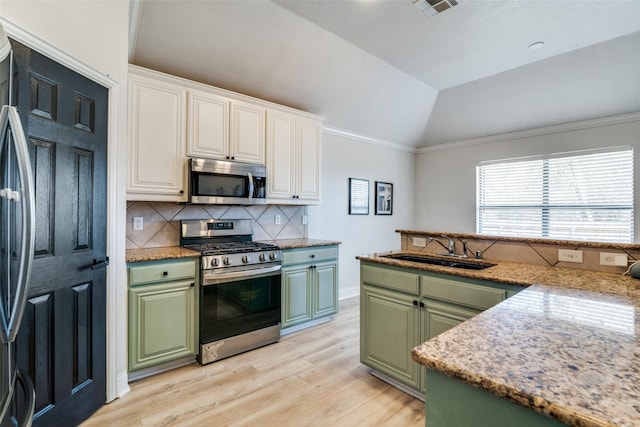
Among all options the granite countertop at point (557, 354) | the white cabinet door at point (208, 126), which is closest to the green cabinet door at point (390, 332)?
the granite countertop at point (557, 354)

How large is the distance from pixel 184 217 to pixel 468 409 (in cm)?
284

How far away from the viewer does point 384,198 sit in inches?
203

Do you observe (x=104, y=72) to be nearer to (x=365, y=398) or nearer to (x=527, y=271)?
(x=365, y=398)

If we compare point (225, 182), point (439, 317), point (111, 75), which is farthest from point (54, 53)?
point (439, 317)

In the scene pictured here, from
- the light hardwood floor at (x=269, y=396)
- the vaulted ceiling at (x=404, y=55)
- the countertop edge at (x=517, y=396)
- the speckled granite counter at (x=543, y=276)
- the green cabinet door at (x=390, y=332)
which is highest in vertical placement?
the vaulted ceiling at (x=404, y=55)

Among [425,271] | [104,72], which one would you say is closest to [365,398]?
[425,271]

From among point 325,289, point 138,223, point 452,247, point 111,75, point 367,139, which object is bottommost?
point 325,289

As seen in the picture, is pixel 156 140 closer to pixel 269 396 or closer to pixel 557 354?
pixel 269 396

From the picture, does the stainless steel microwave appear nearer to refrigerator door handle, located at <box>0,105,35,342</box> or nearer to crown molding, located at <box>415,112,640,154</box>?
refrigerator door handle, located at <box>0,105,35,342</box>

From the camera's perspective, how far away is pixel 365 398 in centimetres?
213

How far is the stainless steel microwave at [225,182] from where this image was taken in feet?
9.01

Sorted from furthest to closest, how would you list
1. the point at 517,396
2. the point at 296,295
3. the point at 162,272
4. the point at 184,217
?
the point at 296,295 → the point at 184,217 → the point at 162,272 → the point at 517,396

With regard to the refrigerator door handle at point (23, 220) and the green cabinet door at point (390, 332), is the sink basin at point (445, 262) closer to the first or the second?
the green cabinet door at point (390, 332)

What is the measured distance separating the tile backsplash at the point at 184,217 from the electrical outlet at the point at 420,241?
1.66 meters
